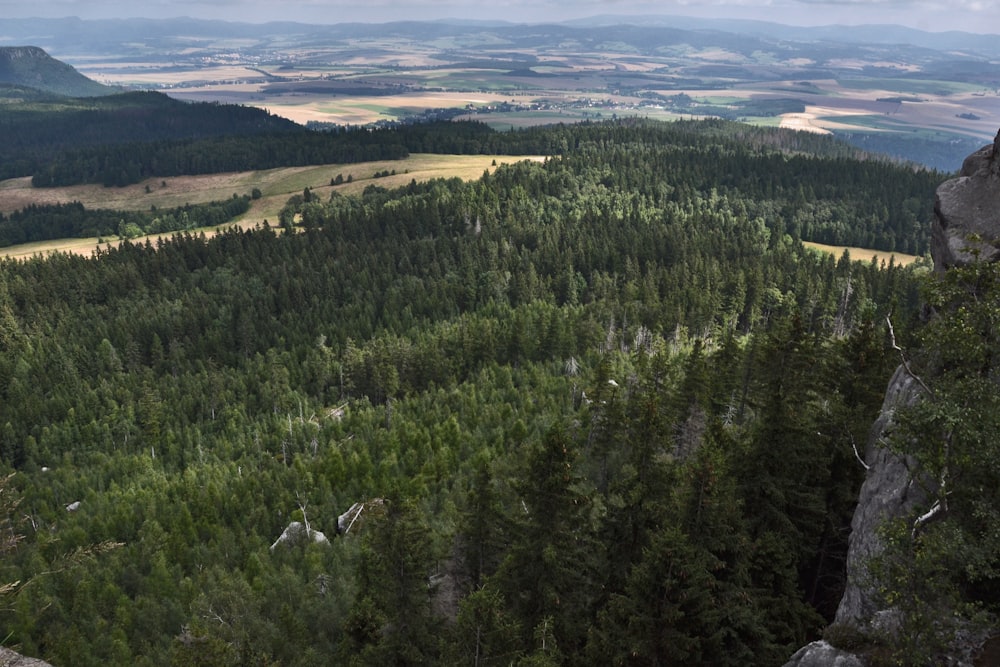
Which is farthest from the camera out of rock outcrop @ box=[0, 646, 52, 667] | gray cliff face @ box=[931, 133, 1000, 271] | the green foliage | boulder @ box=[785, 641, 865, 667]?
gray cliff face @ box=[931, 133, 1000, 271]

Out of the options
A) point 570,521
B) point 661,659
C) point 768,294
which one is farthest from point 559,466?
point 768,294

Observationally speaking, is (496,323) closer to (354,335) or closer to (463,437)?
(354,335)

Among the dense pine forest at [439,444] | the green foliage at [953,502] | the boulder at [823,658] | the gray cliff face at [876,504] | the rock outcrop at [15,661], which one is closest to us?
the green foliage at [953,502]

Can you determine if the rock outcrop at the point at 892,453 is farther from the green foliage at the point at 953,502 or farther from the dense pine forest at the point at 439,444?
the dense pine forest at the point at 439,444

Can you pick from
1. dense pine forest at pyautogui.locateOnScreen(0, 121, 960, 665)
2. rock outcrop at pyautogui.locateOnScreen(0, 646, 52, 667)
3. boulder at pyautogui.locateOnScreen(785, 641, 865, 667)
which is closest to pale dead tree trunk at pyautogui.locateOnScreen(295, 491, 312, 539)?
dense pine forest at pyautogui.locateOnScreen(0, 121, 960, 665)

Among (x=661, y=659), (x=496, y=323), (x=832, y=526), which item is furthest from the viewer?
(x=496, y=323)

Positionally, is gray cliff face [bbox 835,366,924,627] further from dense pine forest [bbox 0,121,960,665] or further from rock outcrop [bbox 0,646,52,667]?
rock outcrop [bbox 0,646,52,667]

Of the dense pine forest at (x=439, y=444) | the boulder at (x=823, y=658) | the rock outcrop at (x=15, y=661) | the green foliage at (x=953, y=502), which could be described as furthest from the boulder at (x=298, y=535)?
the green foliage at (x=953, y=502)
